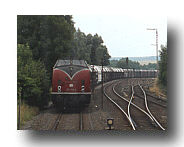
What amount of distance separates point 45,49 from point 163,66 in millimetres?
5554

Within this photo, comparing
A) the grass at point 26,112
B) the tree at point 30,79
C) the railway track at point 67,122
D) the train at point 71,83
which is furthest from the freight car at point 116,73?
the grass at point 26,112

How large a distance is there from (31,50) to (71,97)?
291 cm

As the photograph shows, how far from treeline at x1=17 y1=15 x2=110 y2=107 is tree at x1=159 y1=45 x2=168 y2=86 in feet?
8.16

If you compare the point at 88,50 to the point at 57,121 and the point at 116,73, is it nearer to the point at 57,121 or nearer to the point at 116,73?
the point at 116,73

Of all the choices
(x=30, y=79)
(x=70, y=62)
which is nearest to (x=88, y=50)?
(x=70, y=62)

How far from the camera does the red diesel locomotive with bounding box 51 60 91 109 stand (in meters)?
12.2

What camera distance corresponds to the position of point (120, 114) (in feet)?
38.2

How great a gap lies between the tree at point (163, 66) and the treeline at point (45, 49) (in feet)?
8.16

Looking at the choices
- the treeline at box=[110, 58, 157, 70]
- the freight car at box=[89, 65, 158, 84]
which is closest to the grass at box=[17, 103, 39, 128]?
the freight car at box=[89, 65, 158, 84]

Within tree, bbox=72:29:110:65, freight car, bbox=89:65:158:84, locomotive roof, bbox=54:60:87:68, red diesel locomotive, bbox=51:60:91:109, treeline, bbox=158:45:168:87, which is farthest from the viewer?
freight car, bbox=89:65:158:84

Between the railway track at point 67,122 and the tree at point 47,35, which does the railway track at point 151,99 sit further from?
the tree at point 47,35

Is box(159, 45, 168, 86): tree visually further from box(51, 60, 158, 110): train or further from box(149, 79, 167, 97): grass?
box(51, 60, 158, 110): train

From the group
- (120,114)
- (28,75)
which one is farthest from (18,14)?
(120,114)
